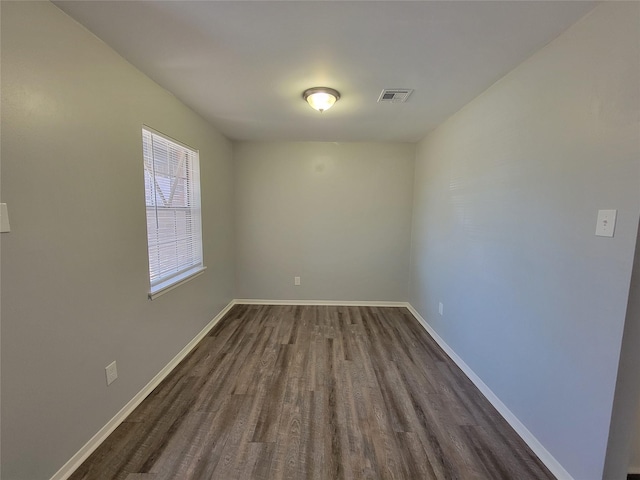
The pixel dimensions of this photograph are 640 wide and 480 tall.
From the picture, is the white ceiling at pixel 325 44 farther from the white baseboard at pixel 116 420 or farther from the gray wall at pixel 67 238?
the white baseboard at pixel 116 420

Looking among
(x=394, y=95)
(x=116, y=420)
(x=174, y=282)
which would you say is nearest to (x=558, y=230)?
(x=394, y=95)

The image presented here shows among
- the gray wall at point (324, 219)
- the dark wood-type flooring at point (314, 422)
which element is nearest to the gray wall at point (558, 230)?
the dark wood-type flooring at point (314, 422)

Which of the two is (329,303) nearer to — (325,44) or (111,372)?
(111,372)

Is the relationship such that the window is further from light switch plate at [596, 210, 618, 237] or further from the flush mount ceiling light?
light switch plate at [596, 210, 618, 237]

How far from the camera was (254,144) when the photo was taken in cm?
364

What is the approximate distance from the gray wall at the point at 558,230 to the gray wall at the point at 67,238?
2.57 meters

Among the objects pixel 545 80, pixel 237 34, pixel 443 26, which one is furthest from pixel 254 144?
pixel 545 80

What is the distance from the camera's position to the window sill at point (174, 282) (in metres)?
2.02

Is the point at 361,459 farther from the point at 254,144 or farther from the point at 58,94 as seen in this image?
the point at 254,144

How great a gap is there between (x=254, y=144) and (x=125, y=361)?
9.53 ft

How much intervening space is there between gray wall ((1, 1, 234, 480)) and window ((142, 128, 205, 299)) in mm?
154

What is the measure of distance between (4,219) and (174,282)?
130cm

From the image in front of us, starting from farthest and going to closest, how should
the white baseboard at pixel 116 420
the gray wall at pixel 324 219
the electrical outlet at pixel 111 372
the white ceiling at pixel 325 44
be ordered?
the gray wall at pixel 324 219 → the electrical outlet at pixel 111 372 → the white baseboard at pixel 116 420 → the white ceiling at pixel 325 44

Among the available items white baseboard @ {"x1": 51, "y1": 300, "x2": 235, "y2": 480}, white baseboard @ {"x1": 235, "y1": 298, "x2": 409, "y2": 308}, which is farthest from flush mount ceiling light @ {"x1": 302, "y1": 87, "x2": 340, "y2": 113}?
white baseboard @ {"x1": 235, "y1": 298, "x2": 409, "y2": 308}
